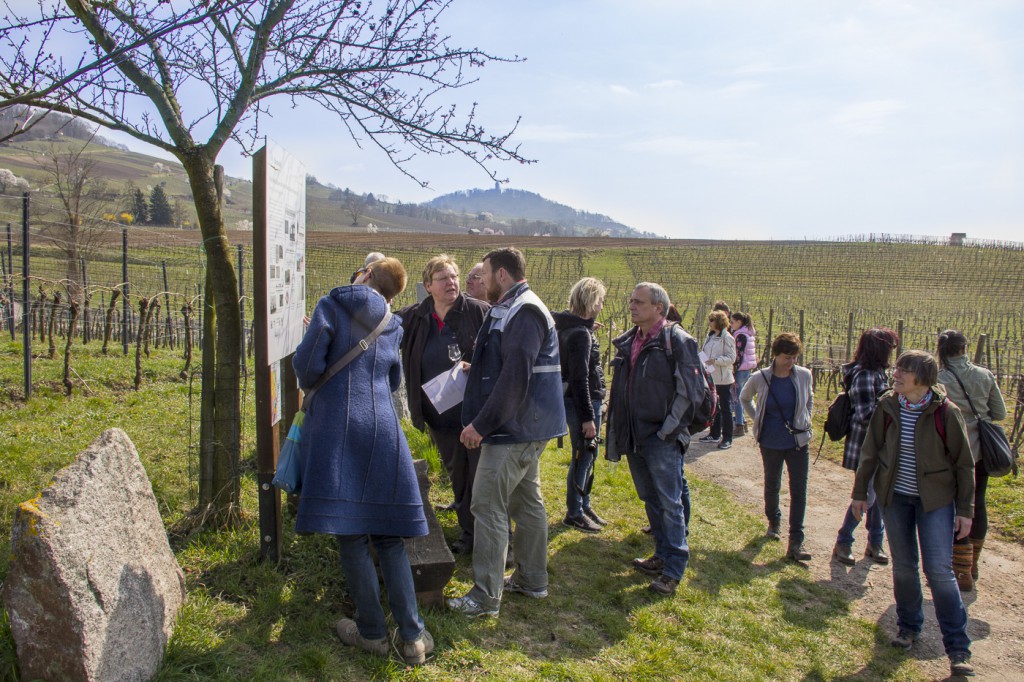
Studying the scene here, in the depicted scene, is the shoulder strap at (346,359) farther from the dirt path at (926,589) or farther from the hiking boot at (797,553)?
the hiking boot at (797,553)

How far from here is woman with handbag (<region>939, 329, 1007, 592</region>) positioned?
4.46 metres

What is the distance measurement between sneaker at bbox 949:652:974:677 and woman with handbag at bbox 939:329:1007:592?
3.02 feet

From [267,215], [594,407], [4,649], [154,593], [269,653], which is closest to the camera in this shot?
[4,649]

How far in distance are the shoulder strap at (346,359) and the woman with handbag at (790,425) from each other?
3274mm

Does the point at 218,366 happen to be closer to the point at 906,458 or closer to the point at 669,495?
the point at 669,495

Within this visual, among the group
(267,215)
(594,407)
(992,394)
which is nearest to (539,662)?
(594,407)

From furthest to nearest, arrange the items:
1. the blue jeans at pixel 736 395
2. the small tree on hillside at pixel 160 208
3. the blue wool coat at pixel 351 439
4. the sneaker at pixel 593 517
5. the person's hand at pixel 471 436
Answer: the small tree on hillside at pixel 160 208, the blue jeans at pixel 736 395, the sneaker at pixel 593 517, the person's hand at pixel 471 436, the blue wool coat at pixel 351 439

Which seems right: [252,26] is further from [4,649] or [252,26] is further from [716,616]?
[716,616]

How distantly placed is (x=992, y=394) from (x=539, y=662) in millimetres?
3420

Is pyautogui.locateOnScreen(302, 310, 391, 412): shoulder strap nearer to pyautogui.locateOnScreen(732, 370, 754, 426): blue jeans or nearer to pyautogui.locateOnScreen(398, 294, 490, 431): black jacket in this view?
pyautogui.locateOnScreen(398, 294, 490, 431): black jacket

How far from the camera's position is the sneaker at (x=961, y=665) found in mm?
3588

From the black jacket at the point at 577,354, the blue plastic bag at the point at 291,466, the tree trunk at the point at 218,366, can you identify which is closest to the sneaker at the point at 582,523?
the black jacket at the point at 577,354

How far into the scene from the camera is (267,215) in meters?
3.28

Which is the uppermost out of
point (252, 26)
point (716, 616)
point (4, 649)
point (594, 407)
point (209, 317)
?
point (252, 26)
